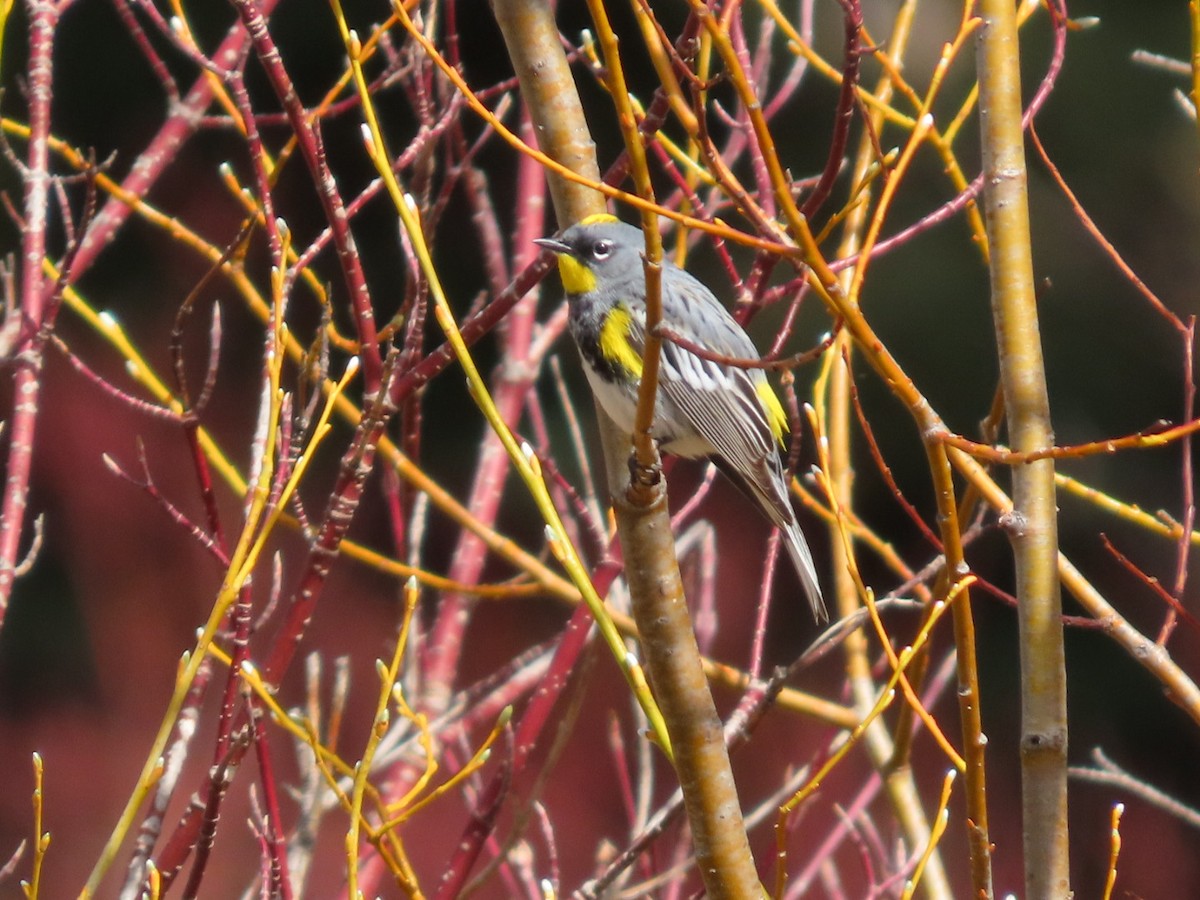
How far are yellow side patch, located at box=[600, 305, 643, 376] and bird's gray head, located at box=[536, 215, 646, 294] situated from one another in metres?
0.10

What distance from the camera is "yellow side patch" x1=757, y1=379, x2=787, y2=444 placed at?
129 inches

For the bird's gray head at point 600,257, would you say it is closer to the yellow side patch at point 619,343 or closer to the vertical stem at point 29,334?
Result: the yellow side patch at point 619,343

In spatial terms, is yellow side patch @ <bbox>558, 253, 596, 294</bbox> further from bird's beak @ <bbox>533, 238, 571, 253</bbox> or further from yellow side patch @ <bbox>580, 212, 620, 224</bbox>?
yellow side patch @ <bbox>580, 212, 620, 224</bbox>

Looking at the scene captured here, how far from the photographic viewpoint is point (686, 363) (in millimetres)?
3094

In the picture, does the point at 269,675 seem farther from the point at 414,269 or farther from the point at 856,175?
the point at 856,175

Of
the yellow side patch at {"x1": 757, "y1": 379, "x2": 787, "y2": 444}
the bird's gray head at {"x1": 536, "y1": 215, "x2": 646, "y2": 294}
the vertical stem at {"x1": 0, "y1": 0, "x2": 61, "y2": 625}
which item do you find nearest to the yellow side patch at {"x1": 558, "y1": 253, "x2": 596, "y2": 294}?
the bird's gray head at {"x1": 536, "y1": 215, "x2": 646, "y2": 294}

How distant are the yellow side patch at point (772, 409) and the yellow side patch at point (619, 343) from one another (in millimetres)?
506

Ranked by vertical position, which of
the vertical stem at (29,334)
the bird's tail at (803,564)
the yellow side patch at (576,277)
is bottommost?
the bird's tail at (803,564)

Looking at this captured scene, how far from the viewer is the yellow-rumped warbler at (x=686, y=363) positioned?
285 centimetres

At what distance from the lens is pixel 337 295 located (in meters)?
6.49

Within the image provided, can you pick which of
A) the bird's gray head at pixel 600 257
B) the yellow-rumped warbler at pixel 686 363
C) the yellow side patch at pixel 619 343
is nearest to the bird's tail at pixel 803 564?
the yellow-rumped warbler at pixel 686 363

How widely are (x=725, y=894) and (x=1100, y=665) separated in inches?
212

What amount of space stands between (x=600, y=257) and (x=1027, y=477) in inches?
51.7

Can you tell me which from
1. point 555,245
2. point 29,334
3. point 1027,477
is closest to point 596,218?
point 555,245
